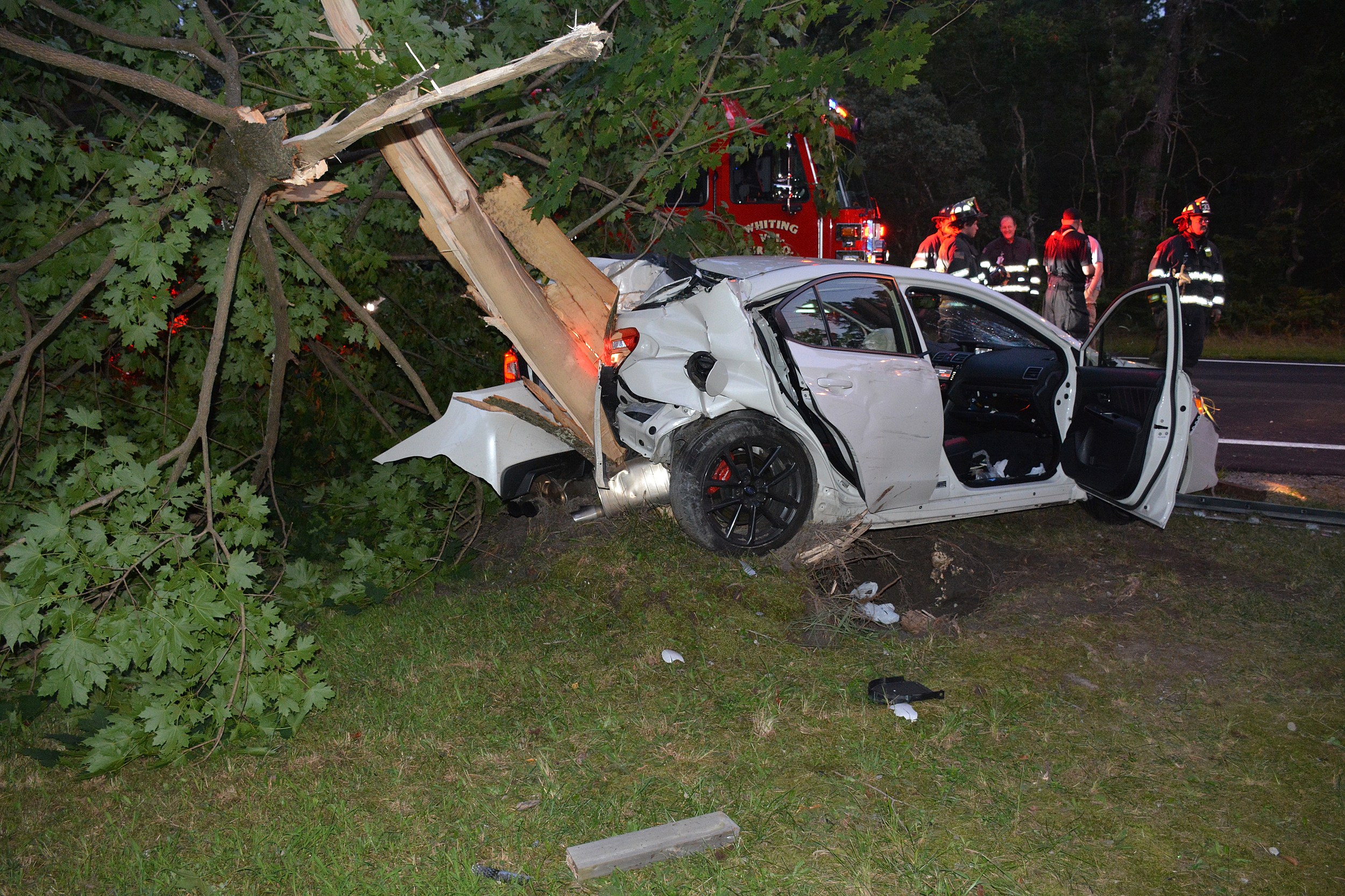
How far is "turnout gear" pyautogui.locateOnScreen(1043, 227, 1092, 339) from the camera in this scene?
940 centimetres

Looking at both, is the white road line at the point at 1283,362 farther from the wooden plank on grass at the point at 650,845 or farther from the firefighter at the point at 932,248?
the wooden plank on grass at the point at 650,845

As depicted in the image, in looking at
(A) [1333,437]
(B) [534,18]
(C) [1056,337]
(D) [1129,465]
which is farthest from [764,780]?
(A) [1333,437]

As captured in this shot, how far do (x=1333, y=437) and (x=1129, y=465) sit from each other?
4682mm

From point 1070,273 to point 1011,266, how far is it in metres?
0.67

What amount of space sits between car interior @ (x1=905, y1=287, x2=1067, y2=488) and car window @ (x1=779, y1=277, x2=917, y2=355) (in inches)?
16.0

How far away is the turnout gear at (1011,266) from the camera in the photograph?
32.7 ft

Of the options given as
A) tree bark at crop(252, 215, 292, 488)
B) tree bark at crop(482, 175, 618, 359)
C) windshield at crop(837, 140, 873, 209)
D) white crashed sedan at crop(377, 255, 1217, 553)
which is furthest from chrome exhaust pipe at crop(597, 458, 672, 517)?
windshield at crop(837, 140, 873, 209)

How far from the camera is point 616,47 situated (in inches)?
188

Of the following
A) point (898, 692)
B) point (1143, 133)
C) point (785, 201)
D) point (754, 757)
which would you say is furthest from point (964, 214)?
point (1143, 133)

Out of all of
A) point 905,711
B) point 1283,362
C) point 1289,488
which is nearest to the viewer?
point 905,711

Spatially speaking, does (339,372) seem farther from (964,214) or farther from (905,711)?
(964,214)

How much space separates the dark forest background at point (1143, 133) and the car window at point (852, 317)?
58.8 ft

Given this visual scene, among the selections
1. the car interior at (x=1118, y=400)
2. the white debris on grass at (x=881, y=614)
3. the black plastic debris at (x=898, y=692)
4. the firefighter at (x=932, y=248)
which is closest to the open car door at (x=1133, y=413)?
the car interior at (x=1118, y=400)

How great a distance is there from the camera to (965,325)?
641cm
